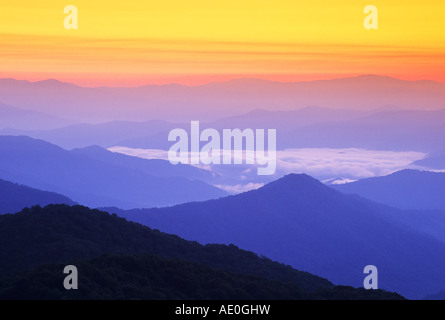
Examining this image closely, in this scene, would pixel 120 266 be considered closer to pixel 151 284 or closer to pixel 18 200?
pixel 151 284

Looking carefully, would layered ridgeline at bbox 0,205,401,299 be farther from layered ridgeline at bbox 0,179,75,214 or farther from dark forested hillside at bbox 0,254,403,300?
layered ridgeline at bbox 0,179,75,214

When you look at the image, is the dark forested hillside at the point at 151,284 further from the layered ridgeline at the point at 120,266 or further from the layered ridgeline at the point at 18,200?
the layered ridgeline at the point at 18,200

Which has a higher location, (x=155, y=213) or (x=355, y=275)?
(x=155, y=213)

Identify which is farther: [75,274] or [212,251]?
[212,251]

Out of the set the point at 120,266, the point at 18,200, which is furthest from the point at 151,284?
the point at 18,200

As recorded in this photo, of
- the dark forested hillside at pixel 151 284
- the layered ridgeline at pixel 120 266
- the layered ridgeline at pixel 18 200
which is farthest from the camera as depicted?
the layered ridgeline at pixel 18 200

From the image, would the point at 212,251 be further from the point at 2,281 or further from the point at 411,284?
the point at 411,284

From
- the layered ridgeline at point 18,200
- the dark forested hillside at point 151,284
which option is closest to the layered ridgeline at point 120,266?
the dark forested hillside at point 151,284
